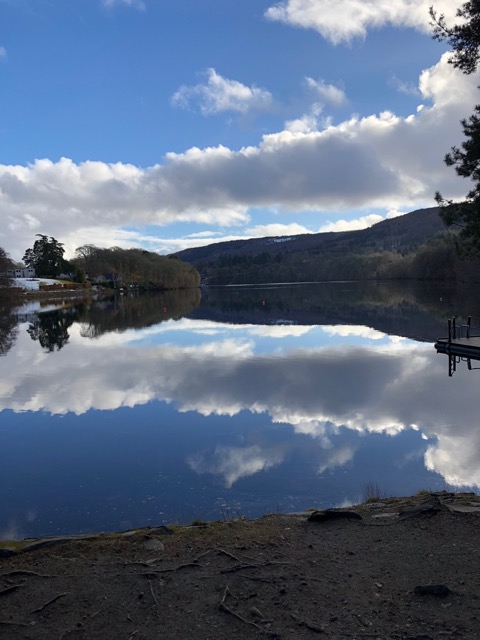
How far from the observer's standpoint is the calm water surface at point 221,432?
9180 mm

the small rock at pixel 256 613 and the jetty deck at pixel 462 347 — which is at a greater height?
the jetty deck at pixel 462 347

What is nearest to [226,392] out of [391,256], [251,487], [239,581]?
[251,487]

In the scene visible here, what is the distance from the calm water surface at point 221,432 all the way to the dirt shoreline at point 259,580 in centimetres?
177

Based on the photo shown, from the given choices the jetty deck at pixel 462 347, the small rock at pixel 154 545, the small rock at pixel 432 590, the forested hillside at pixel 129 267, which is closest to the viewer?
the small rock at pixel 432 590

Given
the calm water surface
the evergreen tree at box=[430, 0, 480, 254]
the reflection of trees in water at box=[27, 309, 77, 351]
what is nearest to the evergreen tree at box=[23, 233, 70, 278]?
the reflection of trees in water at box=[27, 309, 77, 351]

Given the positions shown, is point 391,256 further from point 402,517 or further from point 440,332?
point 402,517

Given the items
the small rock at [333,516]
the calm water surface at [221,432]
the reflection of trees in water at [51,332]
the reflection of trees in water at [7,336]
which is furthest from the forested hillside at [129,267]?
the small rock at [333,516]

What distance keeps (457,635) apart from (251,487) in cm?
561

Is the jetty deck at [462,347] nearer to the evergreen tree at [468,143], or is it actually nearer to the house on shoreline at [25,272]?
the evergreen tree at [468,143]

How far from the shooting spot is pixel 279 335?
34.5m

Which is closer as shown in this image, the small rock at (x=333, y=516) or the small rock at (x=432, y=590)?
the small rock at (x=432, y=590)

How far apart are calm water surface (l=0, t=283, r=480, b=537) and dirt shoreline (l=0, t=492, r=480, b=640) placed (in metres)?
1.77

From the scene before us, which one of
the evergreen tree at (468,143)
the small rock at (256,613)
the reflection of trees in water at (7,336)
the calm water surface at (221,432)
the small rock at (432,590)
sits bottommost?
the calm water surface at (221,432)

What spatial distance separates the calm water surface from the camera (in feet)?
30.1
